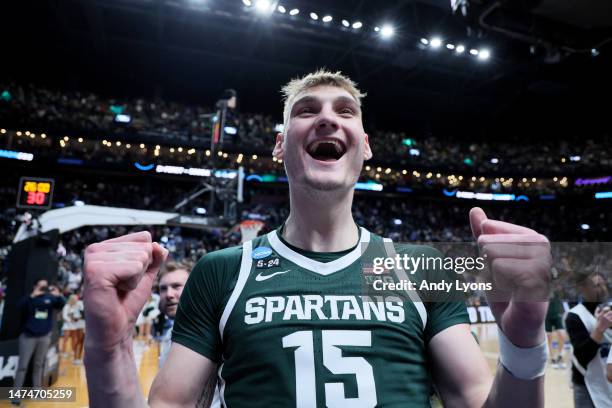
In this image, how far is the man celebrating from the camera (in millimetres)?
1161

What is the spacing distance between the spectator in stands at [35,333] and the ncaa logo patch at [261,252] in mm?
7120

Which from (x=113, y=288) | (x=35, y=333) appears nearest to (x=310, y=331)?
(x=113, y=288)

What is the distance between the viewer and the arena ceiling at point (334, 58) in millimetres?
22125

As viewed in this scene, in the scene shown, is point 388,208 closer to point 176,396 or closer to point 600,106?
point 600,106

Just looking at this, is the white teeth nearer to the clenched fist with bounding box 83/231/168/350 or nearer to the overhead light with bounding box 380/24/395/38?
the clenched fist with bounding box 83/231/168/350

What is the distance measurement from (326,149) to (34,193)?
7.34m

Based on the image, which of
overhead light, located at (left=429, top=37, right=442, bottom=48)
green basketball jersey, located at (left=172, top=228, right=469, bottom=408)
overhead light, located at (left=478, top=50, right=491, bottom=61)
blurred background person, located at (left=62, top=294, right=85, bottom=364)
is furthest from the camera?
overhead light, located at (left=478, top=50, right=491, bottom=61)

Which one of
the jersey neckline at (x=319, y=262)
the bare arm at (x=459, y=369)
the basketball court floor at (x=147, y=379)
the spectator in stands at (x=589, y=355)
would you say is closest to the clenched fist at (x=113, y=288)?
the jersey neckline at (x=319, y=262)

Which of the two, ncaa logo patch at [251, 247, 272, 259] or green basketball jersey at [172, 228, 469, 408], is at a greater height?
ncaa logo patch at [251, 247, 272, 259]

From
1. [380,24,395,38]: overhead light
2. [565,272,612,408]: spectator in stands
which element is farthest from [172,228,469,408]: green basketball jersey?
[380,24,395,38]: overhead light

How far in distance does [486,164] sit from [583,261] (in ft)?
127

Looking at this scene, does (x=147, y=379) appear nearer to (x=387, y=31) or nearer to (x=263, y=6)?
(x=263, y=6)

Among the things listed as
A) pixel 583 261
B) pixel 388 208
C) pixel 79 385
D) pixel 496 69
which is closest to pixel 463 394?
pixel 583 261

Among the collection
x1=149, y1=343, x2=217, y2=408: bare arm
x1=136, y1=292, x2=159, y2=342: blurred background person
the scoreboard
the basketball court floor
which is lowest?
the basketball court floor
